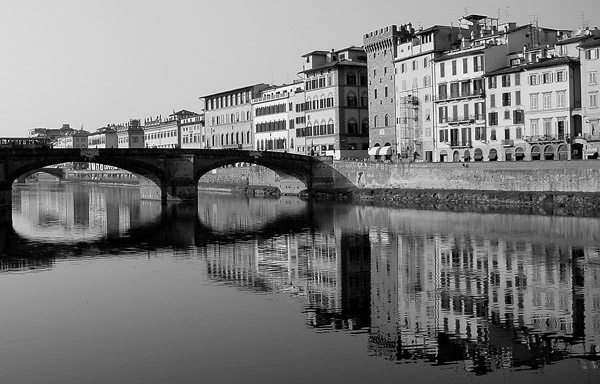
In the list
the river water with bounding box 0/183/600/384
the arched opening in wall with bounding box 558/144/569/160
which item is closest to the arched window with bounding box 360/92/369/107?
the arched opening in wall with bounding box 558/144/569/160

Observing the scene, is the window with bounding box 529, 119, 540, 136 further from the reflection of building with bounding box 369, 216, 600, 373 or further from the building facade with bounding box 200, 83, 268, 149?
the building facade with bounding box 200, 83, 268, 149

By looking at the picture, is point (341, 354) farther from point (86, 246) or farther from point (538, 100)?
point (538, 100)

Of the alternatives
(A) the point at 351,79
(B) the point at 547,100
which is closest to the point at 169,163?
(A) the point at 351,79

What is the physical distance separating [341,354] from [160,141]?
4851 inches

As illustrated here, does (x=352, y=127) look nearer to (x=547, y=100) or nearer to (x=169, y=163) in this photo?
(x=169, y=163)

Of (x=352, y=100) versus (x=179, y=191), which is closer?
(x=179, y=191)

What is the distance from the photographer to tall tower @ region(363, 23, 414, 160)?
77.2 meters

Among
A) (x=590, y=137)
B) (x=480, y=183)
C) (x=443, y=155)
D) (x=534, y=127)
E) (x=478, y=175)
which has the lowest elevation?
(x=480, y=183)

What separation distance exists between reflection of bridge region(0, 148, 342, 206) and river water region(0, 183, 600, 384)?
2152 centimetres

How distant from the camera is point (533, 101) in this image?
198 ft

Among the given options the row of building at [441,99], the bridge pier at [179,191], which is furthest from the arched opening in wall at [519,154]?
the bridge pier at [179,191]

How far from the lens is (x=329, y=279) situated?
2717 cm

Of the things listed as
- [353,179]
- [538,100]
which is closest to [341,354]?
[538,100]

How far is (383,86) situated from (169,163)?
79.9ft
